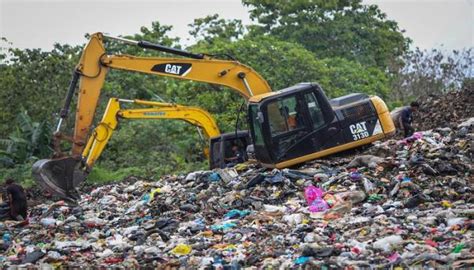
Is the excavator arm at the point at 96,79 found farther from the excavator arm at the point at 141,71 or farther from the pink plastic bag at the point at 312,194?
the pink plastic bag at the point at 312,194

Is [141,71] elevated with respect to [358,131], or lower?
elevated

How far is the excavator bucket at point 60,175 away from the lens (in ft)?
42.7

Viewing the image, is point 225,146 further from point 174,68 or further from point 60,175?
point 60,175

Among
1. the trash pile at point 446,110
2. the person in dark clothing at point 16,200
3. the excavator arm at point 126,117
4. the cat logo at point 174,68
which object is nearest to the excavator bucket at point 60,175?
the excavator arm at point 126,117

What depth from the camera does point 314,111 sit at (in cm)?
1360

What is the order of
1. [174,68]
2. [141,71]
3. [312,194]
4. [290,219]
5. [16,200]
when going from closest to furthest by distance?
[290,219] < [312,194] < [16,200] < [141,71] < [174,68]

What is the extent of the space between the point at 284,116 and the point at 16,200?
4677mm

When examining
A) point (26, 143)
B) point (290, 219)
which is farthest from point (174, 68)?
Answer: point (26, 143)

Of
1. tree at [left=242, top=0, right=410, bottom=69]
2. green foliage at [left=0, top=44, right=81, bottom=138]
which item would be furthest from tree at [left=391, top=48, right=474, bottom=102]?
green foliage at [left=0, top=44, right=81, bottom=138]

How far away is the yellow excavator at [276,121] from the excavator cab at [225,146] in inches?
75.0

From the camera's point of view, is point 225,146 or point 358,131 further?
point 225,146

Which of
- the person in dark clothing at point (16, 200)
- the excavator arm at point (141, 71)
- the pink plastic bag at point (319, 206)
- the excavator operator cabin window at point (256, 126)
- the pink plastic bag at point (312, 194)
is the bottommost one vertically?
the pink plastic bag at point (319, 206)

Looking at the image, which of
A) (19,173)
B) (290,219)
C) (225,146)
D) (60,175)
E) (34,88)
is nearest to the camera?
(290,219)

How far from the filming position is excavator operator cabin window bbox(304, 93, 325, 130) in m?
13.6
